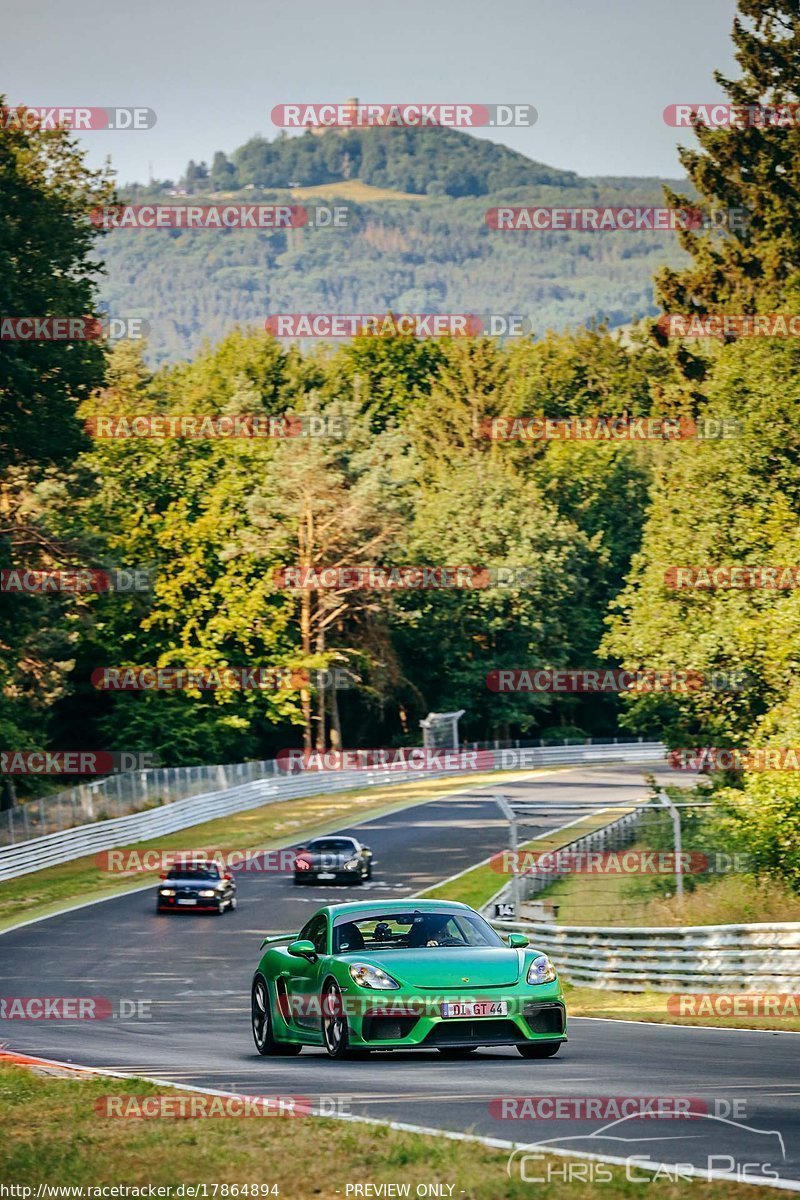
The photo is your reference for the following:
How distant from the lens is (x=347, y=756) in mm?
71938

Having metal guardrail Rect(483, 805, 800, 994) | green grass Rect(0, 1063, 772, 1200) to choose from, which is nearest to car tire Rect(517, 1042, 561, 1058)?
green grass Rect(0, 1063, 772, 1200)

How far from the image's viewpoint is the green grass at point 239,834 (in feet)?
131

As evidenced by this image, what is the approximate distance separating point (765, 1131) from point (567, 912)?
2482cm

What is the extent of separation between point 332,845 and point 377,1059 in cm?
2920

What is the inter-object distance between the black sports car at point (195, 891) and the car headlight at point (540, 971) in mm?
24647

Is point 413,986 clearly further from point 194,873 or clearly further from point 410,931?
point 194,873

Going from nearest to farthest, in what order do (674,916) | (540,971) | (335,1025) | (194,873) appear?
(540,971), (335,1025), (674,916), (194,873)

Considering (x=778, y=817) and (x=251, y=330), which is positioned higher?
(x=251, y=330)

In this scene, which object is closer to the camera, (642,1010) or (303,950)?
(303,950)

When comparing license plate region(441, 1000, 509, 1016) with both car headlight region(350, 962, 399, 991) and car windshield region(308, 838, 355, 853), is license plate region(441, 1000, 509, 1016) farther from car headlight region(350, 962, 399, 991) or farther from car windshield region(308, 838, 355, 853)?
car windshield region(308, 838, 355, 853)

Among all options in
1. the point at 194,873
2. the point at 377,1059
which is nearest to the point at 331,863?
the point at 194,873

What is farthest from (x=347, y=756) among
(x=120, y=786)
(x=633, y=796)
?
(x=120, y=786)

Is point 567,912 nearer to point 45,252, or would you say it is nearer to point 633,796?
point 45,252

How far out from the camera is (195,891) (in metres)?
36.8
